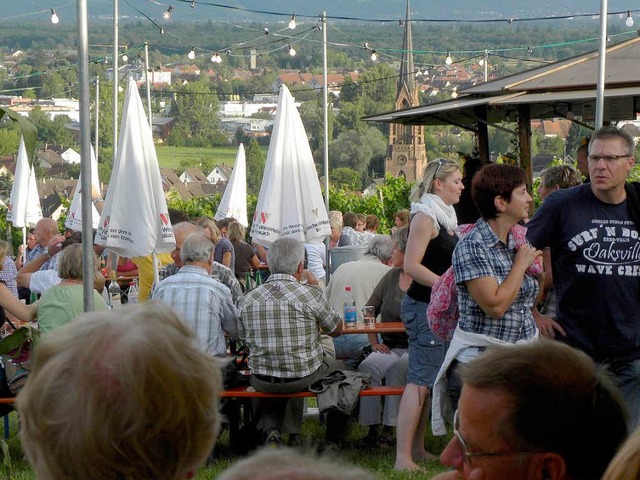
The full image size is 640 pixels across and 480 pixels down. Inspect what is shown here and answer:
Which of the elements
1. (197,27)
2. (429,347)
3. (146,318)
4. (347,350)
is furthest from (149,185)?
(197,27)

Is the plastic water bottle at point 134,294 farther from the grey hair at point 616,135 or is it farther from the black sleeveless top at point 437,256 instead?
the grey hair at point 616,135

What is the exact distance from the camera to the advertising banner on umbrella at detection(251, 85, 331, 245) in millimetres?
9164

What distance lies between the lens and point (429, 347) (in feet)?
20.0

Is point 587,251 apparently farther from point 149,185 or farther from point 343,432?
point 149,185

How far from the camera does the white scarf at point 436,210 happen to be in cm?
584

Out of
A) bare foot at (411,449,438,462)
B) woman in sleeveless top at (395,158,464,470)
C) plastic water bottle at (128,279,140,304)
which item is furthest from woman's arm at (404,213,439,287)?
plastic water bottle at (128,279,140,304)

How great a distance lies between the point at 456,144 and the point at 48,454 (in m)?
88.5

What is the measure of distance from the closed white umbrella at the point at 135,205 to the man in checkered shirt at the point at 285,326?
1.51m

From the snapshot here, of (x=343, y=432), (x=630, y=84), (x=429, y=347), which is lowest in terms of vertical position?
(x=343, y=432)

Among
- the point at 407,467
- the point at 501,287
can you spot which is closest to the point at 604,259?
the point at 501,287

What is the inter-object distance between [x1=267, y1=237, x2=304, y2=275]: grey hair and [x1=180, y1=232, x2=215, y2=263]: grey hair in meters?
0.42

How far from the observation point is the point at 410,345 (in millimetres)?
6227

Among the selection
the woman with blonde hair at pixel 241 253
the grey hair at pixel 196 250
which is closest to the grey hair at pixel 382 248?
the grey hair at pixel 196 250

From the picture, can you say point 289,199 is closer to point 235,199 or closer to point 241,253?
point 241,253
